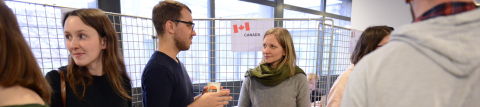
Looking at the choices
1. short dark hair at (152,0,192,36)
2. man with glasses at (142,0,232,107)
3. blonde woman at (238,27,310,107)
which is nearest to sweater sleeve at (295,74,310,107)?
blonde woman at (238,27,310,107)

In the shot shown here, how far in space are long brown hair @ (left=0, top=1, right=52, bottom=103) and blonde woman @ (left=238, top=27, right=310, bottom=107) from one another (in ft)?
3.75

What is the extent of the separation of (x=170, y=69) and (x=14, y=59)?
22.5 inches

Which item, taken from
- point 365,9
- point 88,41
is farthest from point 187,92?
point 365,9

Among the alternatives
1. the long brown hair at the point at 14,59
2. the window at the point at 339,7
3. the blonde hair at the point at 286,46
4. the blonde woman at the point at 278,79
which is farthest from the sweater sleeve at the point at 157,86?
the window at the point at 339,7

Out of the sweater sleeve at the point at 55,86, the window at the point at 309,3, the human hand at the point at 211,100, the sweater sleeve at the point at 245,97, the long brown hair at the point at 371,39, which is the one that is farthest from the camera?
the window at the point at 309,3

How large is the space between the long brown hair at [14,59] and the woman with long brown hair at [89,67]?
41 cm

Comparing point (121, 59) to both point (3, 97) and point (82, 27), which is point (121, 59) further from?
point (3, 97)

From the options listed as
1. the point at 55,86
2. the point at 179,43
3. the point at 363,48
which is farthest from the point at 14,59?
the point at 363,48

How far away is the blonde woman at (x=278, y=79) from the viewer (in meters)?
1.45

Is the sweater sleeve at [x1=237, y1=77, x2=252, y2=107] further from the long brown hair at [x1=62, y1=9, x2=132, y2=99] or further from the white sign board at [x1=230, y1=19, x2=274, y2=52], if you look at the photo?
the long brown hair at [x1=62, y1=9, x2=132, y2=99]

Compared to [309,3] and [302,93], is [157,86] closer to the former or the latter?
[302,93]

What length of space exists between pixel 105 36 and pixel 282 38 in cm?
110

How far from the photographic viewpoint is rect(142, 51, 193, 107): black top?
3.32ft

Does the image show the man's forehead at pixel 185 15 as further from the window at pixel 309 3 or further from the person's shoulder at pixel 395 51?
the window at pixel 309 3
